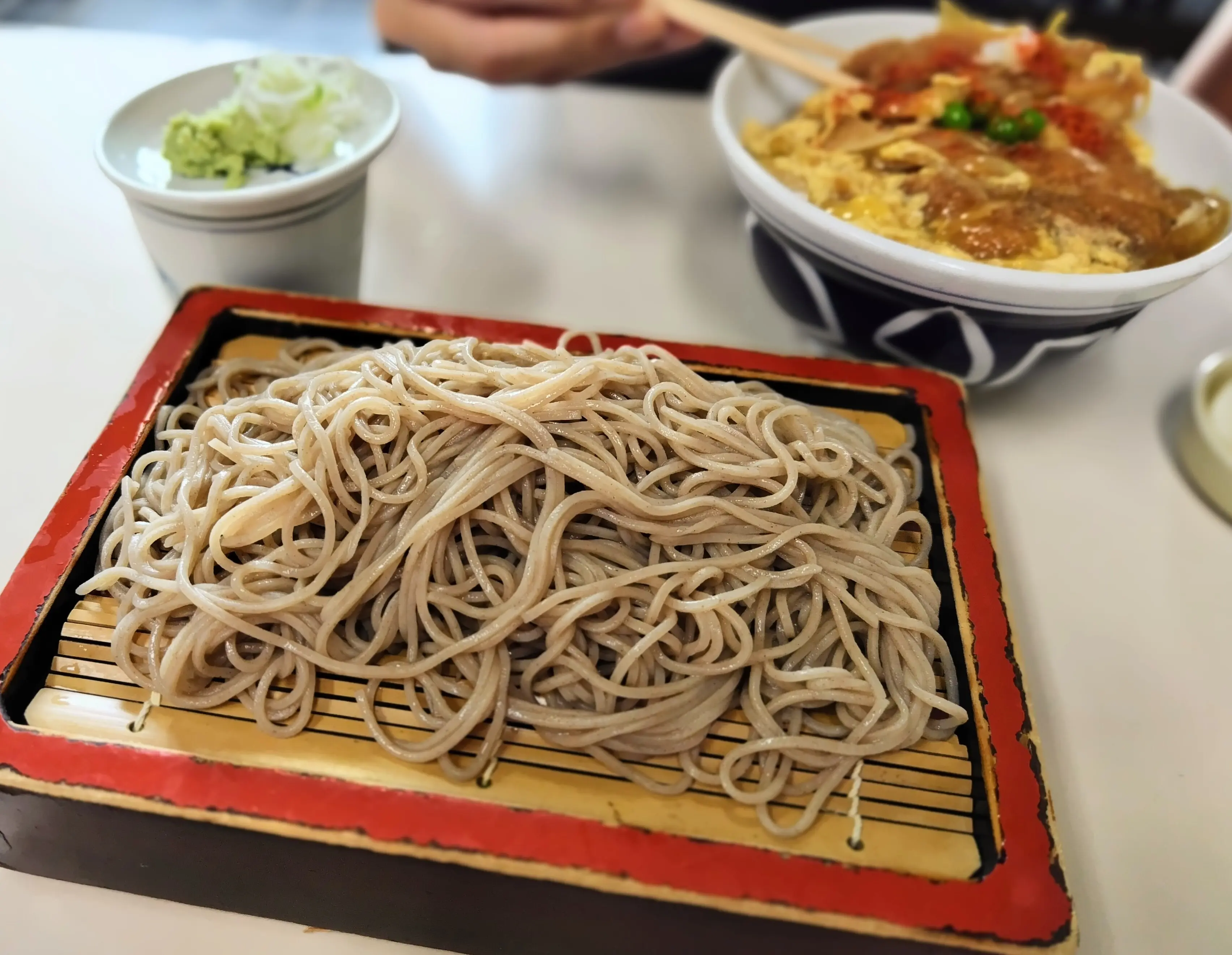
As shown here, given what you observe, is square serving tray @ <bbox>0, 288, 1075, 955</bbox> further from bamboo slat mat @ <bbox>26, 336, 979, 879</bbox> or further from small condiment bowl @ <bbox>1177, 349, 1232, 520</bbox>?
small condiment bowl @ <bbox>1177, 349, 1232, 520</bbox>

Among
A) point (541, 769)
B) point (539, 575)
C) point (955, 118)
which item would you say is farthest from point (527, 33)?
point (541, 769)

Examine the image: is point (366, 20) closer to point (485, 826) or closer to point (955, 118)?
point (955, 118)

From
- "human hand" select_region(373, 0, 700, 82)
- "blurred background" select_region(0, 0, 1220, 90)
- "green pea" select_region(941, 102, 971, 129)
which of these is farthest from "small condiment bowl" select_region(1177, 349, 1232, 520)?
"blurred background" select_region(0, 0, 1220, 90)

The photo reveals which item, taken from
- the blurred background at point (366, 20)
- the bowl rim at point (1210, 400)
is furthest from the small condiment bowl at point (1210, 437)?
the blurred background at point (366, 20)

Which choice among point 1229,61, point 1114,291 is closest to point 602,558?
point 1114,291

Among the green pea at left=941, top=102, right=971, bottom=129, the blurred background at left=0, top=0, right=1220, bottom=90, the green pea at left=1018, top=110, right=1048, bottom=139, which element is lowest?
the blurred background at left=0, top=0, right=1220, bottom=90

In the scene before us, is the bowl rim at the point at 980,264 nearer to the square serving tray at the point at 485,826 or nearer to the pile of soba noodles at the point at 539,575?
the pile of soba noodles at the point at 539,575

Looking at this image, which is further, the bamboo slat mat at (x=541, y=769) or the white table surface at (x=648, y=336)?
the white table surface at (x=648, y=336)
